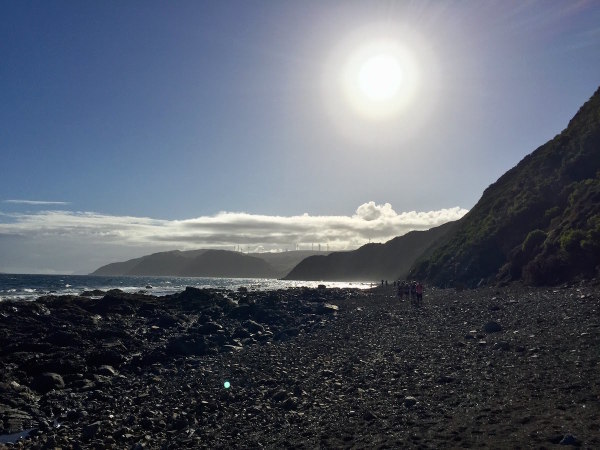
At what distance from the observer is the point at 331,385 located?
1509 centimetres

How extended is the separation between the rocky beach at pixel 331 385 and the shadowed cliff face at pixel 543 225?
6797 mm

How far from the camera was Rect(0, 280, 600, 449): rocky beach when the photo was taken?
1041 cm

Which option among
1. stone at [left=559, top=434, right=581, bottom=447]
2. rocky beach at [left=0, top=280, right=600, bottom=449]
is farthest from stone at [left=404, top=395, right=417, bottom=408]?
stone at [left=559, top=434, right=581, bottom=447]

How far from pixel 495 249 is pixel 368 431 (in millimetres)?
50405

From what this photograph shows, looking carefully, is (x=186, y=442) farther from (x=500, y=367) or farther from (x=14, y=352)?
(x=14, y=352)

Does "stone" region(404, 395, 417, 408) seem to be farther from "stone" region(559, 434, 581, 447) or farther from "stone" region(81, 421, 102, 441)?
"stone" region(81, 421, 102, 441)

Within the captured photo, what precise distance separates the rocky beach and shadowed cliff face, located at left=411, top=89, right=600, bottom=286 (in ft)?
22.3

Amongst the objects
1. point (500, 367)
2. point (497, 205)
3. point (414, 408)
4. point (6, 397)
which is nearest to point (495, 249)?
point (497, 205)

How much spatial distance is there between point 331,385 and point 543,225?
42.7m

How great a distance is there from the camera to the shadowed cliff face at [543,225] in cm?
3547

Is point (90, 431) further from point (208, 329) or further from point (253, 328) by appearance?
point (253, 328)

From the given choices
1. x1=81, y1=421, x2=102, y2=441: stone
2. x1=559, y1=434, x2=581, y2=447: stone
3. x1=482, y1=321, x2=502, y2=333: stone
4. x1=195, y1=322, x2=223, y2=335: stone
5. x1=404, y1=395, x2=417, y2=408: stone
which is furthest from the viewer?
x1=195, y1=322, x2=223, y2=335: stone

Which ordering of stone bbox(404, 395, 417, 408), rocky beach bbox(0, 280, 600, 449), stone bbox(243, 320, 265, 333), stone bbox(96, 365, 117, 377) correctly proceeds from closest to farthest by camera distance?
rocky beach bbox(0, 280, 600, 449)
stone bbox(404, 395, 417, 408)
stone bbox(96, 365, 117, 377)
stone bbox(243, 320, 265, 333)

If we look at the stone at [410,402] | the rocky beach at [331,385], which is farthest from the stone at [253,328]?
the stone at [410,402]
